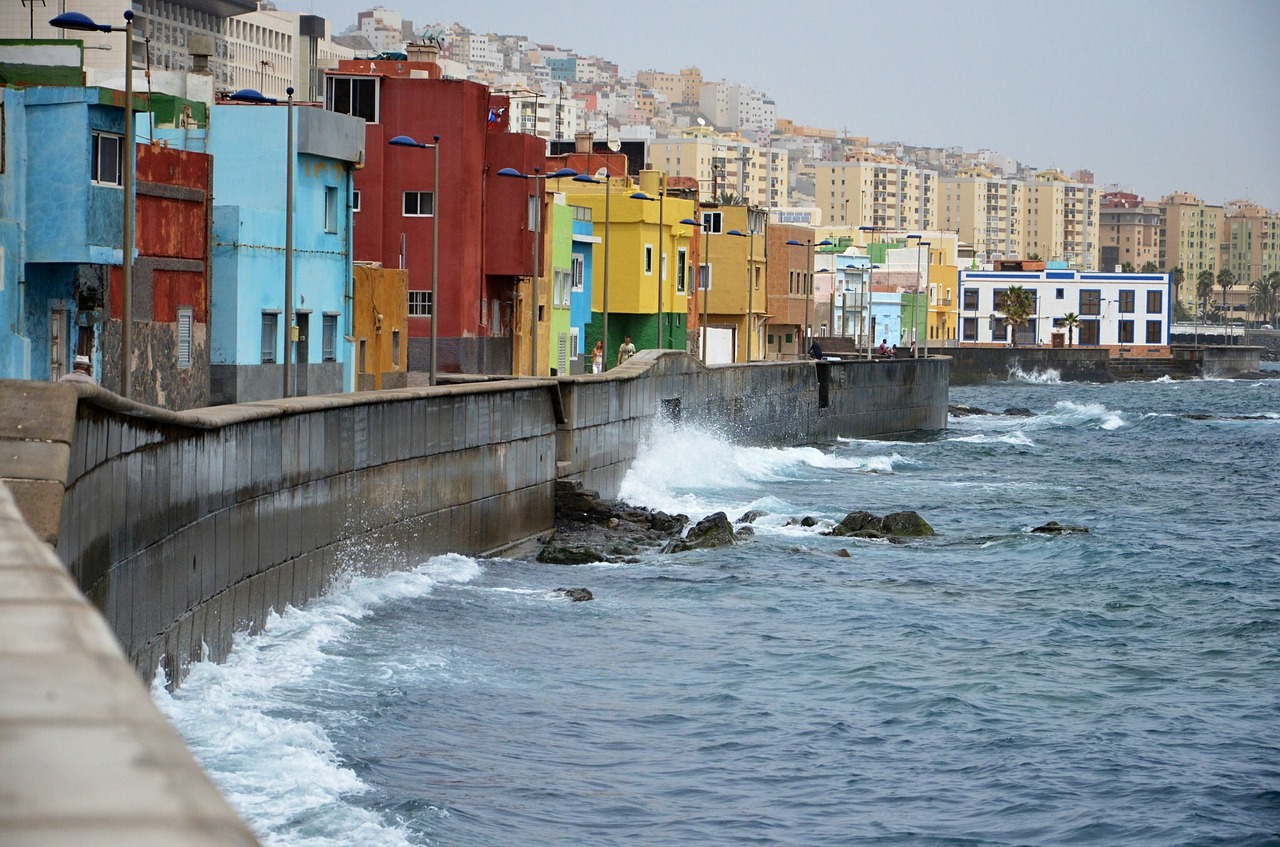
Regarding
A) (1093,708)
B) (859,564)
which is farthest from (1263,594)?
(1093,708)

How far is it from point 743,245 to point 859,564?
169ft

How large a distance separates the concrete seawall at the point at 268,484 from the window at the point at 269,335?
6.73 m

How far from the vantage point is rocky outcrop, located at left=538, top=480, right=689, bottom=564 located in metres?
31.1

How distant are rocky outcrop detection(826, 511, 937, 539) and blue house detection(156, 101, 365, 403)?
12.2 metres

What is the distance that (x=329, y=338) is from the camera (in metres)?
39.4

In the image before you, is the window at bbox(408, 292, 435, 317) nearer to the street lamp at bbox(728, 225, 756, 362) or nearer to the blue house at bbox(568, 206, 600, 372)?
the blue house at bbox(568, 206, 600, 372)

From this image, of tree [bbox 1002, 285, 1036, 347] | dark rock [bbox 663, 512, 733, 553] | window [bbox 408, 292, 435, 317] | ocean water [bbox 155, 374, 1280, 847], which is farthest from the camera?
tree [bbox 1002, 285, 1036, 347]

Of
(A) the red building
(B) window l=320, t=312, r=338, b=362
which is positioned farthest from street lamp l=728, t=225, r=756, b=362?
(B) window l=320, t=312, r=338, b=362

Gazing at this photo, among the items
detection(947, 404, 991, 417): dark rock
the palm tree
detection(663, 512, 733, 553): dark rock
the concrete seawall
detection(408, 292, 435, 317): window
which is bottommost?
detection(663, 512, 733, 553): dark rock

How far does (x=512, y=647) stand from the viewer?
804 inches

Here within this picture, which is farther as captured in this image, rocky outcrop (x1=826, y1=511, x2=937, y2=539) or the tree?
the tree

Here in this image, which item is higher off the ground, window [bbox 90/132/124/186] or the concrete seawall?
window [bbox 90/132/124/186]

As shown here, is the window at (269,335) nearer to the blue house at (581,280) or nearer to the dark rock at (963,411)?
the blue house at (581,280)

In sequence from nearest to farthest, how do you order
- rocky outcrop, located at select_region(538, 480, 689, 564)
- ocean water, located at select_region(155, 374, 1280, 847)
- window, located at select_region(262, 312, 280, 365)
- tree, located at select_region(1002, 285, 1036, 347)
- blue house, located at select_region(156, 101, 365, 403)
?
1. ocean water, located at select_region(155, 374, 1280, 847)
2. rocky outcrop, located at select_region(538, 480, 689, 564)
3. blue house, located at select_region(156, 101, 365, 403)
4. window, located at select_region(262, 312, 280, 365)
5. tree, located at select_region(1002, 285, 1036, 347)
